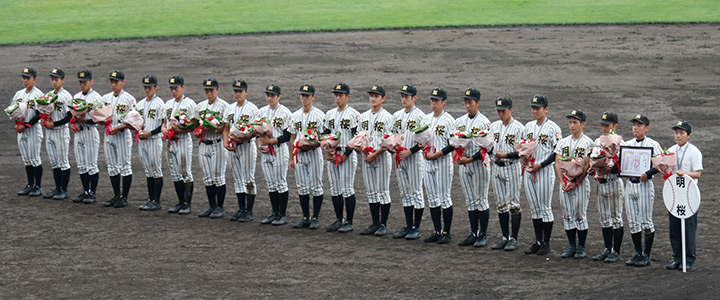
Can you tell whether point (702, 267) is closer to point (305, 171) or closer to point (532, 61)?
point (305, 171)

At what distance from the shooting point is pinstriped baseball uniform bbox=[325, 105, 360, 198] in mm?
11664

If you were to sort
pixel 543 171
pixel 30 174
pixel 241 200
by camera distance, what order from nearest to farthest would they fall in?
1. pixel 543 171
2. pixel 241 200
3. pixel 30 174

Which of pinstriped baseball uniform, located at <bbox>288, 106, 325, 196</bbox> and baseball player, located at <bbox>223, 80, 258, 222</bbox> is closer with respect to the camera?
pinstriped baseball uniform, located at <bbox>288, 106, 325, 196</bbox>

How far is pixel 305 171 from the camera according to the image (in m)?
12.0

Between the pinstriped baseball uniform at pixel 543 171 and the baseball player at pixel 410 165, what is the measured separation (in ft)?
4.52

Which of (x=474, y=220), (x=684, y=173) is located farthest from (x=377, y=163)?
(x=684, y=173)

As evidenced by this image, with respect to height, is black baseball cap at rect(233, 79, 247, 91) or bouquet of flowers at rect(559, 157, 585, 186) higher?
black baseball cap at rect(233, 79, 247, 91)

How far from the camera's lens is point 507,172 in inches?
429

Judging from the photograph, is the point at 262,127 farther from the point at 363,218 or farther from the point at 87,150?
the point at 87,150

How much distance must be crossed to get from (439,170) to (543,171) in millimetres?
1292

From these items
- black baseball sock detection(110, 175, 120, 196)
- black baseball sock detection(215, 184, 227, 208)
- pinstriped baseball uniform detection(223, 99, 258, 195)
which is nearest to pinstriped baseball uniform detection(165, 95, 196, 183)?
black baseball sock detection(215, 184, 227, 208)

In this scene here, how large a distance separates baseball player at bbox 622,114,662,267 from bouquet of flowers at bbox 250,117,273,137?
438cm

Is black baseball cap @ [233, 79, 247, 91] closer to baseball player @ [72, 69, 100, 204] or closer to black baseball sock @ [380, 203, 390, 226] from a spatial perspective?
baseball player @ [72, 69, 100, 204]

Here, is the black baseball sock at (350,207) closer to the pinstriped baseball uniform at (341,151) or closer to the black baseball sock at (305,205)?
the pinstriped baseball uniform at (341,151)
